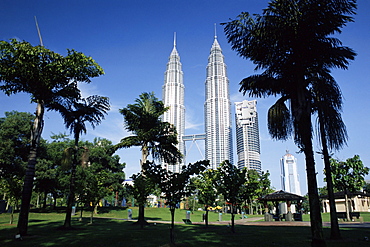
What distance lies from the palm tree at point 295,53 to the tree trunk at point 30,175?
517 inches

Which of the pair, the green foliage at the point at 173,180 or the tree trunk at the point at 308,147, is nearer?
the tree trunk at the point at 308,147

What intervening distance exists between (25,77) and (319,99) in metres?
16.7

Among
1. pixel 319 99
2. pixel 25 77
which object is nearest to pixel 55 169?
pixel 25 77

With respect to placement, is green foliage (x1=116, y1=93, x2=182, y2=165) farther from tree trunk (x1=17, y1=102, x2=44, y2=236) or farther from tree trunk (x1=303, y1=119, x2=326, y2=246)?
tree trunk (x1=303, y1=119, x2=326, y2=246)

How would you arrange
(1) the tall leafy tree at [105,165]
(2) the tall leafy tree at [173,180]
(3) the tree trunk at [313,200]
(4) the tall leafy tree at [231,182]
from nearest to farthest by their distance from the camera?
(3) the tree trunk at [313,200]
(2) the tall leafy tree at [173,180]
(4) the tall leafy tree at [231,182]
(1) the tall leafy tree at [105,165]

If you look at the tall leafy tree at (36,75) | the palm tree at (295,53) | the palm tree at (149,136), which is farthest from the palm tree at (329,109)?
the palm tree at (149,136)

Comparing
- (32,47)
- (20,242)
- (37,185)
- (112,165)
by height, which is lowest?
(20,242)

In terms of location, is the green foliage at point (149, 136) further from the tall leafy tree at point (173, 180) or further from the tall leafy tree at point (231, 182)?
the tall leafy tree at point (173, 180)

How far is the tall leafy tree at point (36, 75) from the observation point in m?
15.8

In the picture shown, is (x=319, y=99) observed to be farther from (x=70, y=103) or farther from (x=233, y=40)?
(x=70, y=103)

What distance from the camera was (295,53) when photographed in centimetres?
1006

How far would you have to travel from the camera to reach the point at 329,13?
31.7 feet

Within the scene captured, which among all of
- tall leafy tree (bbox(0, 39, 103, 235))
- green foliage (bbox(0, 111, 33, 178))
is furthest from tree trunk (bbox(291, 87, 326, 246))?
green foliage (bbox(0, 111, 33, 178))

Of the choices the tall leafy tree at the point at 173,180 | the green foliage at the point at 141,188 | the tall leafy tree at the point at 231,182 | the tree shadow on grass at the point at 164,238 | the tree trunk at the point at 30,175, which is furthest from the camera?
the green foliage at the point at 141,188
